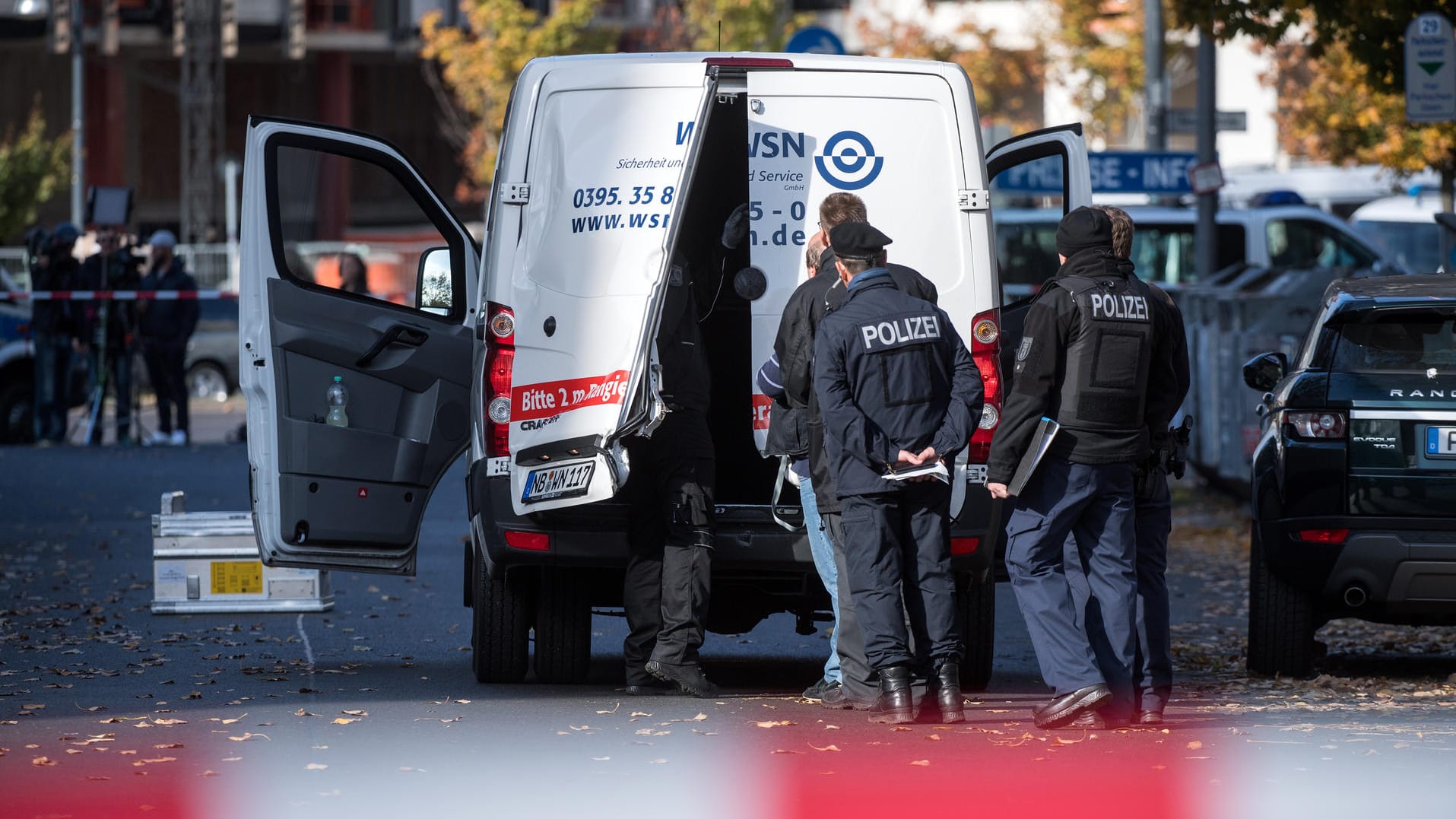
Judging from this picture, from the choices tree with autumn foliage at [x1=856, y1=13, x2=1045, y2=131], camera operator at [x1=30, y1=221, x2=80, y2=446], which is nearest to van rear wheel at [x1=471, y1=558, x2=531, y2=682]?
camera operator at [x1=30, y1=221, x2=80, y2=446]

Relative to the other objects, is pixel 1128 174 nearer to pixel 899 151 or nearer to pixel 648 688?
pixel 899 151

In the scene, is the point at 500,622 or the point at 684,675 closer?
the point at 684,675

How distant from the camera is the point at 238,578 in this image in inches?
Result: 446

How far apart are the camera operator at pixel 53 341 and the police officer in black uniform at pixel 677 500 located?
1367 cm

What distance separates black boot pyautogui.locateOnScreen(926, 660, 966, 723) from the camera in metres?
7.85

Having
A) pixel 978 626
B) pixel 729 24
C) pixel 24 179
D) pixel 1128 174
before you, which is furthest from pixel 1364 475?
pixel 24 179

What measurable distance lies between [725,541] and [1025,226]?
18.0 m

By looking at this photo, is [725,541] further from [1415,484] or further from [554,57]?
[1415,484]

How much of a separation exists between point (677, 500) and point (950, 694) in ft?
4.07

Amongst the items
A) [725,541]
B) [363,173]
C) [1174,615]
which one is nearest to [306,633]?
[725,541]

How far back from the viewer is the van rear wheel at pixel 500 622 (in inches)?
343

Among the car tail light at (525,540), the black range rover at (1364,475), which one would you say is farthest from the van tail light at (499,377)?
the black range rover at (1364,475)

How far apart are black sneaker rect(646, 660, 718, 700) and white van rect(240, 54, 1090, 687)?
1.25 ft

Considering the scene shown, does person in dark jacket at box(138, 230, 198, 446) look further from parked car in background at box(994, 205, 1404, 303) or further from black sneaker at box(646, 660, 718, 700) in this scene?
black sneaker at box(646, 660, 718, 700)
